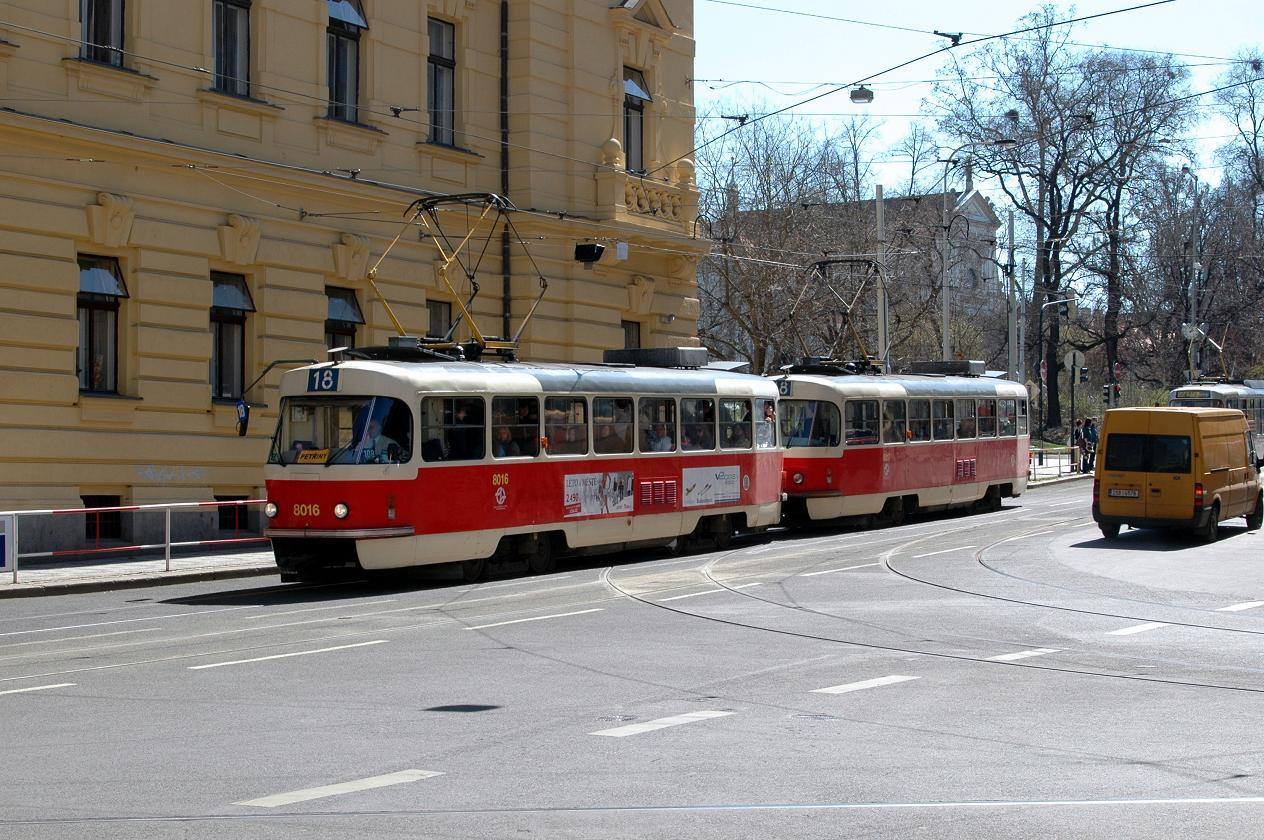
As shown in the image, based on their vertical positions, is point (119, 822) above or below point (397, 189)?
below

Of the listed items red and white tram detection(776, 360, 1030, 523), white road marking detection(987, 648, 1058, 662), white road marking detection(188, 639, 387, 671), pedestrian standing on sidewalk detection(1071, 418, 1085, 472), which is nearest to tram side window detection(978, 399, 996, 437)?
red and white tram detection(776, 360, 1030, 523)

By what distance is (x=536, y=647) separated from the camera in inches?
540

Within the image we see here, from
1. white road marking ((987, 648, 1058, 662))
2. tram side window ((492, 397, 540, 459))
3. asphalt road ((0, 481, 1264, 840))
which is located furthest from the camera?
tram side window ((492, 397, 540, 459))

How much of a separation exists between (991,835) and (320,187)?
71.2 feet

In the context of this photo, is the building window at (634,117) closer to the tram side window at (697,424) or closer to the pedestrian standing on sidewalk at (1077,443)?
the tram side window at (697,424)

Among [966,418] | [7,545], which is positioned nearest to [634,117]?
[966,418]

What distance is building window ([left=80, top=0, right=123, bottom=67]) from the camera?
23.2 metres

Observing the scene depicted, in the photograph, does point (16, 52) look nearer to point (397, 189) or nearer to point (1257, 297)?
point (397, 189)

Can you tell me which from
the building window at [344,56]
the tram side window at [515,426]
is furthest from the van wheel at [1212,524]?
the building window at [344,56]

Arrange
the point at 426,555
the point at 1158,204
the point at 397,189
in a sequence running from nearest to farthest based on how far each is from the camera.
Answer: the point at 426,555 → the point at 397,189 → the point at 1158,204

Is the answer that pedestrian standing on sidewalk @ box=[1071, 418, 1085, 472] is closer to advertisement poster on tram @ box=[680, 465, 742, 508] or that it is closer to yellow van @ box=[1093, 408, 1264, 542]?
yellow van @ box=[1093, 408, 1264, 542]

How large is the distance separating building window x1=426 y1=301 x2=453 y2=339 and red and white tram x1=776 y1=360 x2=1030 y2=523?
21.7 feet

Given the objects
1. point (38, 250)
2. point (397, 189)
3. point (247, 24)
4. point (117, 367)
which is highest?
point (247, 24)

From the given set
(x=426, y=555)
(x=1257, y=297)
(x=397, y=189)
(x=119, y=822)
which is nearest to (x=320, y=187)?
(x=397, y=189)
